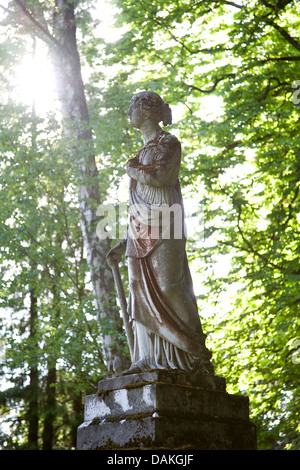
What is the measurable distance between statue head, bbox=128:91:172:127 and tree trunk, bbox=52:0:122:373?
5387 millimetres

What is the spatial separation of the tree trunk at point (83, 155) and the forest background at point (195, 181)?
30 millimetres

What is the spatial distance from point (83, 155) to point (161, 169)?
6.50 metres

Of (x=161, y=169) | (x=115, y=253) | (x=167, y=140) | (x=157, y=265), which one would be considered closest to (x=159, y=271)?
(x=157, y=265)

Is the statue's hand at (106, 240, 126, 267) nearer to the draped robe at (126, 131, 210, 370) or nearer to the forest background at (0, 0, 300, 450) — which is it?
the draped robe at (126, 131, 210, 370)

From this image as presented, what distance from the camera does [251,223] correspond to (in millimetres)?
12352

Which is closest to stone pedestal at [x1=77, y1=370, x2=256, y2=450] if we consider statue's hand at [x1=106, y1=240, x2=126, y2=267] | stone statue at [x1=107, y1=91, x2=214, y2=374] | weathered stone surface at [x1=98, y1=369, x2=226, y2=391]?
weathered stone surface at [x1=98, y1=369, x2=226, y2=391]

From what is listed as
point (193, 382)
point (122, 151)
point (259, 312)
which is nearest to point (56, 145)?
point (122, 151)

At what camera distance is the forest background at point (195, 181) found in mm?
10797

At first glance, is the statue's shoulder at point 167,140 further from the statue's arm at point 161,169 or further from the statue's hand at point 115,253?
the statue's hand at point 115,253

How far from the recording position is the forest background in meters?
10.8

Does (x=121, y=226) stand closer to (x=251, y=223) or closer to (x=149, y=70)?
(x=251, y=223)
